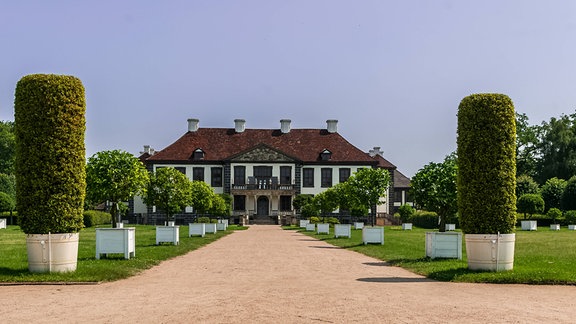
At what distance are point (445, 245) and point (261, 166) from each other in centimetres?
5868

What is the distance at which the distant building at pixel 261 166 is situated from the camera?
250 feet

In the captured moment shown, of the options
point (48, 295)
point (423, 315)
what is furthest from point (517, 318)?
point (48, 295)

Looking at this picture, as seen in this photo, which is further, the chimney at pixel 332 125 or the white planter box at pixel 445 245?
the chimney at pixel 332 125

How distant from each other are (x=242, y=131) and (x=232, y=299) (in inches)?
2818

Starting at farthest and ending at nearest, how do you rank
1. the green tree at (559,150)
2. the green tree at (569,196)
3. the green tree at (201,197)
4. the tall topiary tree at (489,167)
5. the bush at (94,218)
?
the green tree at (559,150) → the bush at (94,218) → the green tree at (569,196) → the green tree at (201,197) → the tall topiary tree at (489,167)

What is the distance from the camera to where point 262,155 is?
7656 centimetres

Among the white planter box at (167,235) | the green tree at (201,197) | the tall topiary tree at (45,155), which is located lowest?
the white planter box at (167,235)

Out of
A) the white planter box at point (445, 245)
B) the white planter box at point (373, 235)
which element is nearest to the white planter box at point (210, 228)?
the white planter box at point (373, 235)

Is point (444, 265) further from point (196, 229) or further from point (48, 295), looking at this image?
point (196, 229)

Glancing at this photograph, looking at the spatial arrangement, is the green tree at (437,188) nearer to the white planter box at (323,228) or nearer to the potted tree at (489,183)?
the potted tree at (489,183)

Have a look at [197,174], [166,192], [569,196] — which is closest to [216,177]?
[197,174]

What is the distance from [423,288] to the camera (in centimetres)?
1253

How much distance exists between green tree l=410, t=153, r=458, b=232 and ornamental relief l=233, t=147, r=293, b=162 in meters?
54.4

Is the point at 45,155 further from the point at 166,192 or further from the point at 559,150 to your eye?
the point at 559,150
